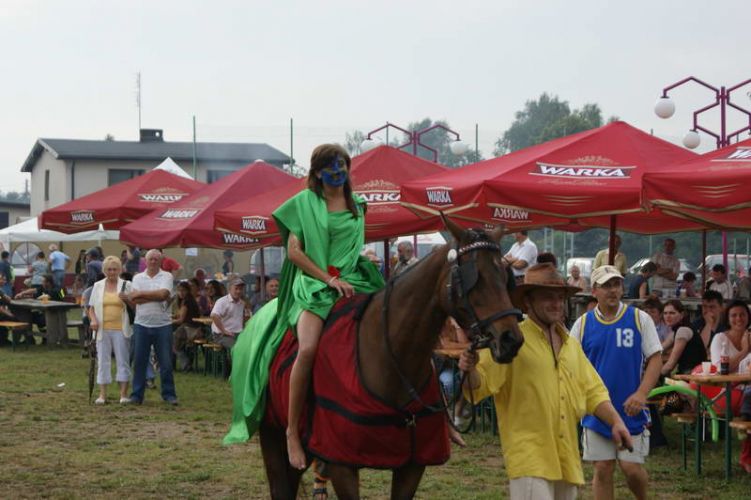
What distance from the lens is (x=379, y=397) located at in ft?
17.9

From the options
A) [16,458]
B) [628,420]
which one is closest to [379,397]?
[628,420]

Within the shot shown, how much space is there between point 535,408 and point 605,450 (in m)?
1.80

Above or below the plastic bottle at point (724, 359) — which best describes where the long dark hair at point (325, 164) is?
above

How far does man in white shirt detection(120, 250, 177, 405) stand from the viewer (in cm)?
1390

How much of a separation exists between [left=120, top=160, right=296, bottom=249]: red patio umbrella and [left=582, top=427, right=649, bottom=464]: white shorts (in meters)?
10.1

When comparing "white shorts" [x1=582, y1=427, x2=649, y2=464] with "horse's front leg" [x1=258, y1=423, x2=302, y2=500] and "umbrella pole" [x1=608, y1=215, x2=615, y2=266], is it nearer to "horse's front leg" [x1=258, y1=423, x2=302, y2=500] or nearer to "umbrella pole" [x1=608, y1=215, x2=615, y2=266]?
"horse's front leg" [x1=258, y1=423, x2=302, y2=500]

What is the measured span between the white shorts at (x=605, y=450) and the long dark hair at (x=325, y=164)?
2.04 m

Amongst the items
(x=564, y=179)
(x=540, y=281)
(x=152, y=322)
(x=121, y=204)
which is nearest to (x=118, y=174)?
(x=121, y=204)

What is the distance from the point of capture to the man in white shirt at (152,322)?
547 inches

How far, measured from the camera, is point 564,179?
431 inches

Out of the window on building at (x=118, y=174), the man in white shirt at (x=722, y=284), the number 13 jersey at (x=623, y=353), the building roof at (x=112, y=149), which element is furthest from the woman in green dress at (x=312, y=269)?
the window on building at (x=118, y=174)

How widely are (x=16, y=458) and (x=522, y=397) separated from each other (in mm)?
6854

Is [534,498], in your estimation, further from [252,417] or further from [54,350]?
[54,350]

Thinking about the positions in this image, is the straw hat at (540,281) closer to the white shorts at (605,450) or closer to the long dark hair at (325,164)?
the long dark hair at (325,164)
